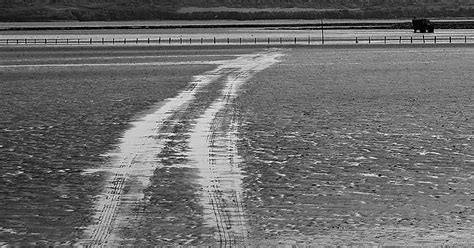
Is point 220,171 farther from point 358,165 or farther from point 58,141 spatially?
point 58,141

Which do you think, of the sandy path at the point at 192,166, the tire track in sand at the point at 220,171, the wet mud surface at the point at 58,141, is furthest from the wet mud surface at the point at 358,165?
the wet mud surface at the point at 58,141

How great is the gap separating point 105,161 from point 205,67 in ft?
135

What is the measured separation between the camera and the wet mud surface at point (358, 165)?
12.9 m

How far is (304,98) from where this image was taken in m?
34.7

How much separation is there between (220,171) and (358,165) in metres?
2.64

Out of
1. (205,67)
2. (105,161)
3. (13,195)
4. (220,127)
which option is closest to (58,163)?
(105,161)

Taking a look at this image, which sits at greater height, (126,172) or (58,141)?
(126,172)

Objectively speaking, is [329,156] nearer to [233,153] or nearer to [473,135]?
[233,153]

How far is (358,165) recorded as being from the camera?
60.6 feet

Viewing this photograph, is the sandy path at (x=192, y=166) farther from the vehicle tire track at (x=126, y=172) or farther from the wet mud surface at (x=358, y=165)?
the wet mud surface at (x=358, y=165)

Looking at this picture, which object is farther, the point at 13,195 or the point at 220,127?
the point at 220,127

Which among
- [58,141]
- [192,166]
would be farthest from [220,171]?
[58,141]

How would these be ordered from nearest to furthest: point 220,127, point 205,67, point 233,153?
point 233,153 < point 220,127 < point 205,67

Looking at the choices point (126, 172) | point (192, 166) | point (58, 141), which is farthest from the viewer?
point (58, 141)
